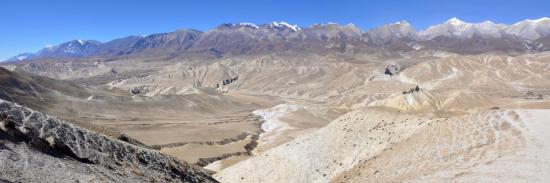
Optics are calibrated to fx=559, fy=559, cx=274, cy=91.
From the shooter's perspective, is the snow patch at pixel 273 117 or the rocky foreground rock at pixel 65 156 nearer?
the rocky foreground rock at pixel 65 156

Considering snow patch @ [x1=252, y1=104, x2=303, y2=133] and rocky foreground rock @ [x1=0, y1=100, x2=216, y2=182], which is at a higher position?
rocky foreground rock @ [x1=0, y1=100, x2=216, y2=182]

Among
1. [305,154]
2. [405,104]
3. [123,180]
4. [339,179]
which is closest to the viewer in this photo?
[123,180]

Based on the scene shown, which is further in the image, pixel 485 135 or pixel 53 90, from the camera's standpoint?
pixel 53 90

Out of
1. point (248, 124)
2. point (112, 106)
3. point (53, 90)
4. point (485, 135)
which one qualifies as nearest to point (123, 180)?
point (485, 135)

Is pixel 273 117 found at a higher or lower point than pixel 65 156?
lower

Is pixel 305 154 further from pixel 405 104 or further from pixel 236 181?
pixel 405 104

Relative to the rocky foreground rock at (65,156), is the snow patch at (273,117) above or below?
below

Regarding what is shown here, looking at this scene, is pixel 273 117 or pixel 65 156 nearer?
pixel 65 156

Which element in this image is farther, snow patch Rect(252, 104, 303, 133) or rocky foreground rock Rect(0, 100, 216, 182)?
snow patch Rect(252, 104, 303, 133)
